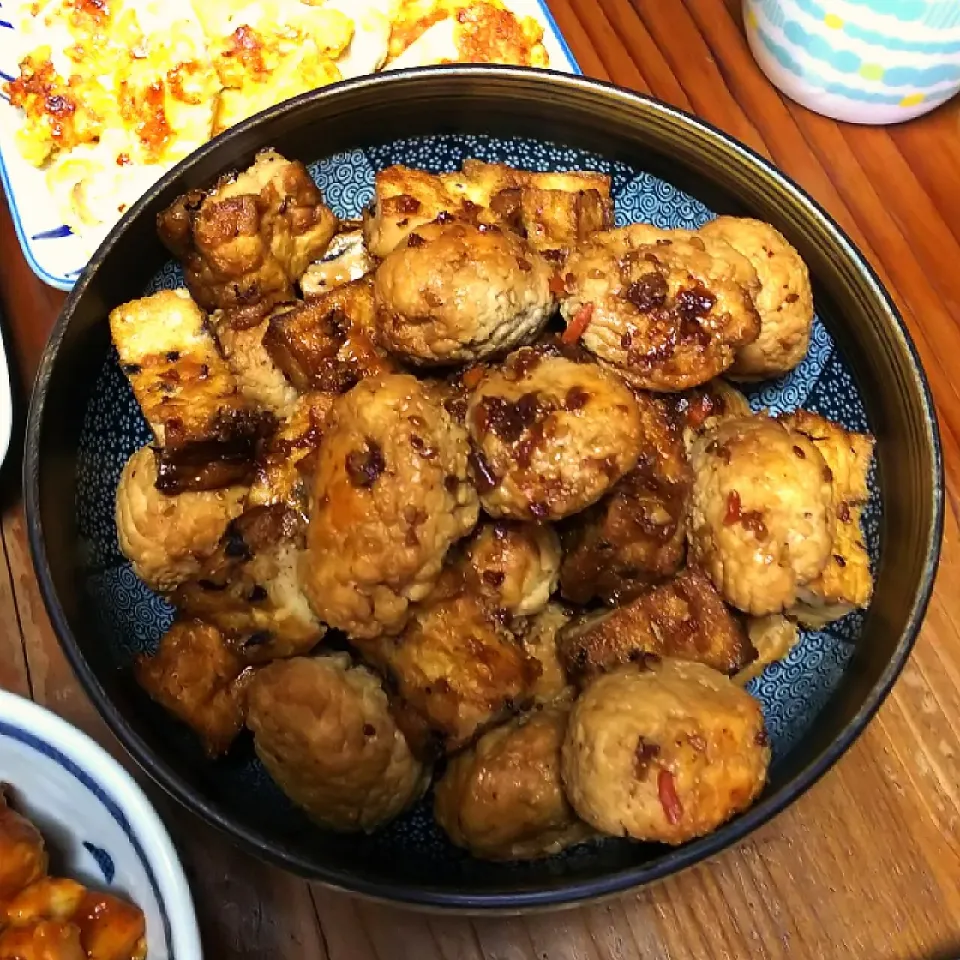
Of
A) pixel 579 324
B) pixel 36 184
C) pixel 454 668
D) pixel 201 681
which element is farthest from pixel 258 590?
pixel 36 184

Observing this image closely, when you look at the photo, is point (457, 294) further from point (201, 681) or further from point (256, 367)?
point (201, 681)

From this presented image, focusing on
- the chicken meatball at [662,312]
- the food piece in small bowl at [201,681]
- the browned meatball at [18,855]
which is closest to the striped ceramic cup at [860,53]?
the chicken meatball at [662,312]

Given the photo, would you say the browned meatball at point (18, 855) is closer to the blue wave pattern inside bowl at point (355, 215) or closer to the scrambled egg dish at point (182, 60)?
the blue wave pattern inside bowl at point (355, 215)

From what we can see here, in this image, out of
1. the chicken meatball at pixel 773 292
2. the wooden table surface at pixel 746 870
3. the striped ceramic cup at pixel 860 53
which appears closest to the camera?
the chicken meatball at pixel 773 292

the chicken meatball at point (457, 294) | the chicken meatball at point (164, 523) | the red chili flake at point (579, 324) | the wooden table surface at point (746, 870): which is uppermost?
the chicken meatball at point (457, 294)

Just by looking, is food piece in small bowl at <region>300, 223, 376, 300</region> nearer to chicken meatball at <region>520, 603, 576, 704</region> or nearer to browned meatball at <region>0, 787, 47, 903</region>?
chicken meatball at <region>520, 603, 576, 704</region>

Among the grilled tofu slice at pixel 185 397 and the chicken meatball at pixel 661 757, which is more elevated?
the grilled tofu slice at pixel 185 397

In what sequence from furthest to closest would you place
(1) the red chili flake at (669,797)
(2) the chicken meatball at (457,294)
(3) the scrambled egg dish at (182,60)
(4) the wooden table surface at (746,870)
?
(3) the scrambled egg dish at (182,60) → (4) the wooden table surface at (746,870) → (2) the chicken meatball at (457,294) → (1) the red chili flake at (669,797)
